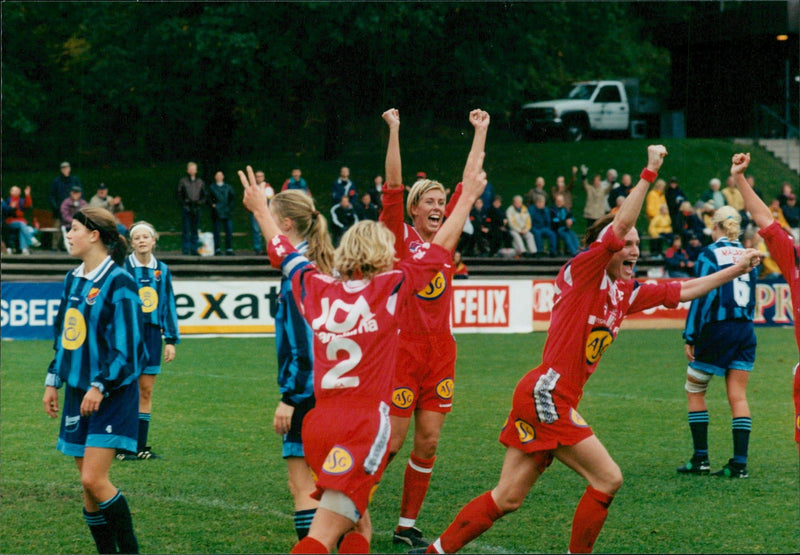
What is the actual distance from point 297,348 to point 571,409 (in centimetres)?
152

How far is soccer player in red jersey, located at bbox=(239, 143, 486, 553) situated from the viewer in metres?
5.00

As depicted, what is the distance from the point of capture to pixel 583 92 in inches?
1692

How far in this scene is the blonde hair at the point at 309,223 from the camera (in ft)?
18.9

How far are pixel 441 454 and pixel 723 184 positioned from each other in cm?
3471

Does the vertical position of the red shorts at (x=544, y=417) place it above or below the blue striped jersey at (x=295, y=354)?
below

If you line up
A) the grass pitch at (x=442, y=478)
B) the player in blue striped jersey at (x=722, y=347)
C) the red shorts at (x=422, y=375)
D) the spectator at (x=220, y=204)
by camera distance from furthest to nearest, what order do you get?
1. the spectator at (x=220, y=204)
2. the player in blue striped jersey at (x=722, y=347)
3. the grass pitch at (x=442, y=478)
4. the red shorts at (x=422, y=375)

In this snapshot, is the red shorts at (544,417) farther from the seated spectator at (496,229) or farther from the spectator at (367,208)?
the seated spectator at (496,229)

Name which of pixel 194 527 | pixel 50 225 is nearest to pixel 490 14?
pixel 50 225

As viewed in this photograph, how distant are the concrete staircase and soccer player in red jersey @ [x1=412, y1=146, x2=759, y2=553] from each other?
38.5 meters

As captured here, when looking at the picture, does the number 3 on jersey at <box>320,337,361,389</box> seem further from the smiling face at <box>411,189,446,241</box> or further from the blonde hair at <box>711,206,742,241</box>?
the blonde hair at <box>711,206,742,241</box>

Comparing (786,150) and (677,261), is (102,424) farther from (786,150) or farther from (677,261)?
(786,150)

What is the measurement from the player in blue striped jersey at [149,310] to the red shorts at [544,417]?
4828mm

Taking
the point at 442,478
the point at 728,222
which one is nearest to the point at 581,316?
the point at 442,478

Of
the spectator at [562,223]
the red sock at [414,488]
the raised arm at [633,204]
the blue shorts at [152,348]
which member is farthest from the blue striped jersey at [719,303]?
the spectator at [562,223]
